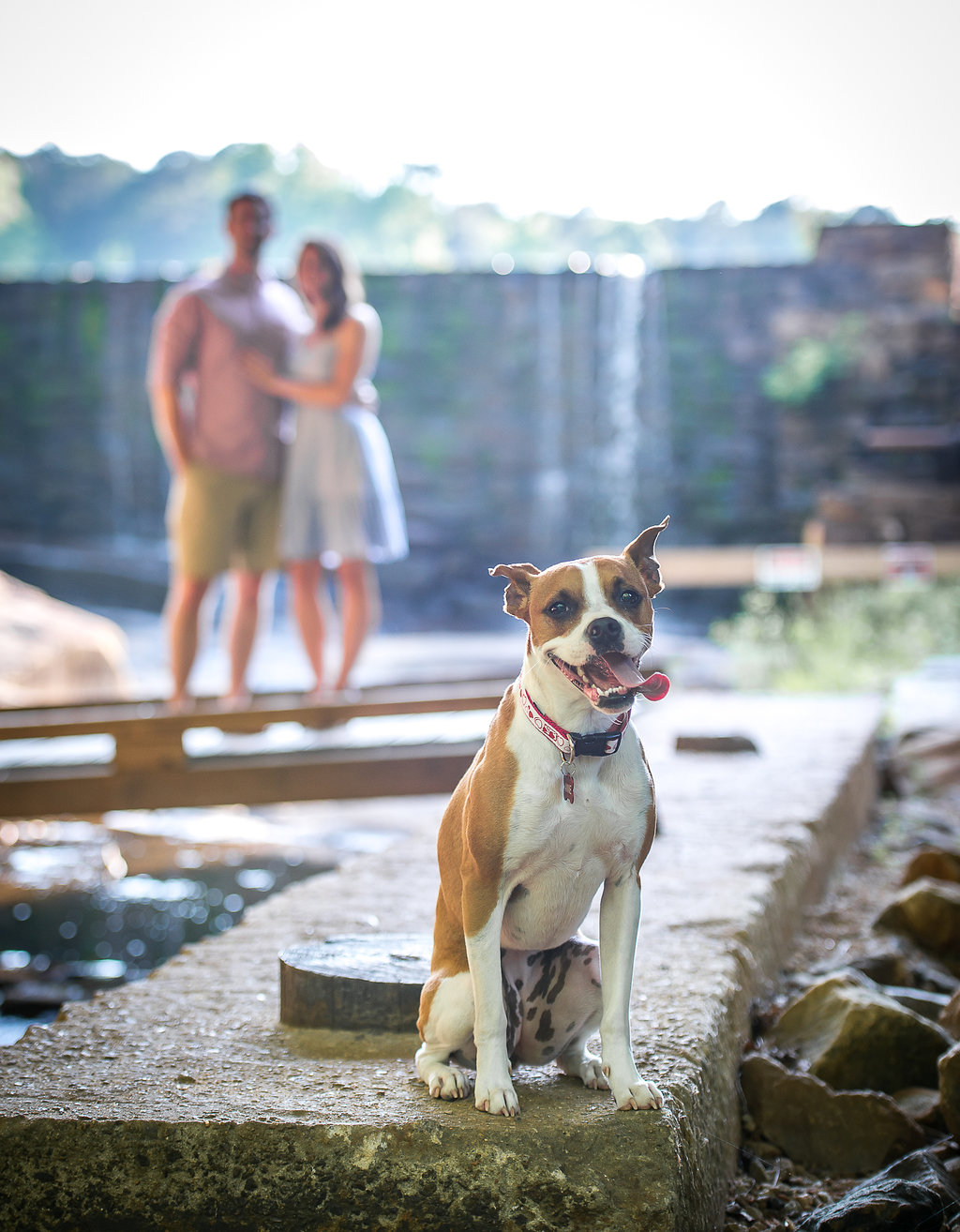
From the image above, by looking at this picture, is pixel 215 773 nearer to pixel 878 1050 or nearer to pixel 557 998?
pixel 878 1050

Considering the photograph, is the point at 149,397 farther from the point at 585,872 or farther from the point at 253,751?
the point at 585,872

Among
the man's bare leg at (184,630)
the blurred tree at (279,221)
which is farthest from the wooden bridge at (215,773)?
the blurred tree at (279,221)

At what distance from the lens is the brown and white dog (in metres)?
1.35

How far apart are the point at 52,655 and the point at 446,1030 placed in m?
6.57

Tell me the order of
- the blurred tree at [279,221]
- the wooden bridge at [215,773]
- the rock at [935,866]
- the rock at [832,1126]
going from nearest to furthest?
the rock at [832,1126], the rock at [935,866], the wooden bridge at [215,773], the blurred tree at [279,221]

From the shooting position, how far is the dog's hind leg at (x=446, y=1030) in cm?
A: 143

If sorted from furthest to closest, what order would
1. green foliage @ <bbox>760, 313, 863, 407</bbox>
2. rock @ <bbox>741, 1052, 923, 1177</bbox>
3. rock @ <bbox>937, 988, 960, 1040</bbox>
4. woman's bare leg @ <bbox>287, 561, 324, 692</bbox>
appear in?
green foliage @ <bbox>760, 313, 863, 407</bbox> < woman's bare leg @ <bbox>287, 561, 324, 692</bbox> < rock @ <bbox>937, 988, 960, 1040</bbox> < rock @ <bbox>741, 1052, 923, 1177</bbox>

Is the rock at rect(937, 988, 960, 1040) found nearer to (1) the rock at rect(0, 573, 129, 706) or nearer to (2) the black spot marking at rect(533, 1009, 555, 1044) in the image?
(2) the black spot marking at rect(533, 1009, 555, 1044)

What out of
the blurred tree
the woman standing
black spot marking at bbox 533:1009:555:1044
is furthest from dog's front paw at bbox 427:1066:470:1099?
the blurred tree

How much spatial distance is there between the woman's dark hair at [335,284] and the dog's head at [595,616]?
8.85 feet

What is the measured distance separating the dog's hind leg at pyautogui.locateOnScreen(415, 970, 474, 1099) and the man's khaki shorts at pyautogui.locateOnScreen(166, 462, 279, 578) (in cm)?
269

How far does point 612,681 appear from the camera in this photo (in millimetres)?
1285

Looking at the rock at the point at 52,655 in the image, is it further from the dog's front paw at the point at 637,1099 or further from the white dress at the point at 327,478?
the dog's front paw at the point at 637,1099

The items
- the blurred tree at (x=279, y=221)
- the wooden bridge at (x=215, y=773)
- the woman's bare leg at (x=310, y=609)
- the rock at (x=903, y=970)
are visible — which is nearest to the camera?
the rock at (x=903, y=970)
